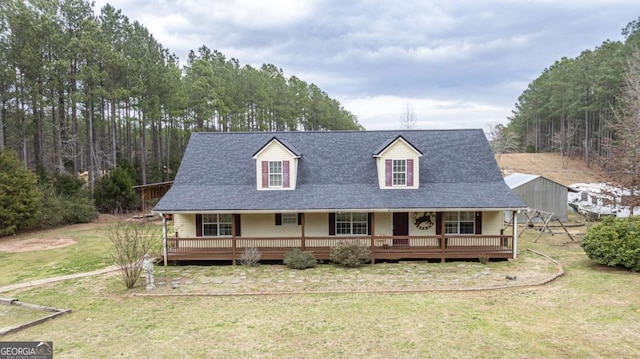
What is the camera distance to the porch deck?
1634 cm

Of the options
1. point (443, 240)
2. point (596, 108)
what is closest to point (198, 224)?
point (443, 240)

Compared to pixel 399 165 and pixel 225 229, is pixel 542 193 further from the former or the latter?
pixel 225 229

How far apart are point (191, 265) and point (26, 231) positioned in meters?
16.4

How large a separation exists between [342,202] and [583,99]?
158ft

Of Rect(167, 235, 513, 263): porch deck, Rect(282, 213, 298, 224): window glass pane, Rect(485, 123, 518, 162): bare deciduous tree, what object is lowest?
Rect(167, 235, 513, 263): porch deck

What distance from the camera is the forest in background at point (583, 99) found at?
130 ft

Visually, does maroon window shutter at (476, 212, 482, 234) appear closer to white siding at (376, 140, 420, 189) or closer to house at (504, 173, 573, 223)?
white siding at (376, 140, 420, 189)

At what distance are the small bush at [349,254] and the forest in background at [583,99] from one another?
2644 centimetres

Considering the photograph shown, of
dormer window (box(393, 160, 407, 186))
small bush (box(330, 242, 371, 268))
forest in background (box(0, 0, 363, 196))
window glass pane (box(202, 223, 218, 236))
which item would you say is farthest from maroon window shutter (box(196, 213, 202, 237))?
forest in background (box(0, 0, 363, 196))

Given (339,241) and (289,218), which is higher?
(289,218)

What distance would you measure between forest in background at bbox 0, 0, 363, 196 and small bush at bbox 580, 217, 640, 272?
108 ft

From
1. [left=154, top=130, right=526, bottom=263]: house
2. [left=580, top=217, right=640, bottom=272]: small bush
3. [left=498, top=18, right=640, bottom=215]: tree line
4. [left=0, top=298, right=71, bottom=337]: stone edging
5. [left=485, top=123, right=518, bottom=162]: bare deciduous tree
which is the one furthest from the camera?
[left=485, top=123, right=518, bottom=162]: bare deciduous tree

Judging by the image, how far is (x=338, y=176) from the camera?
60.7 feet

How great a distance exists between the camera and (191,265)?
16625 millimetres
